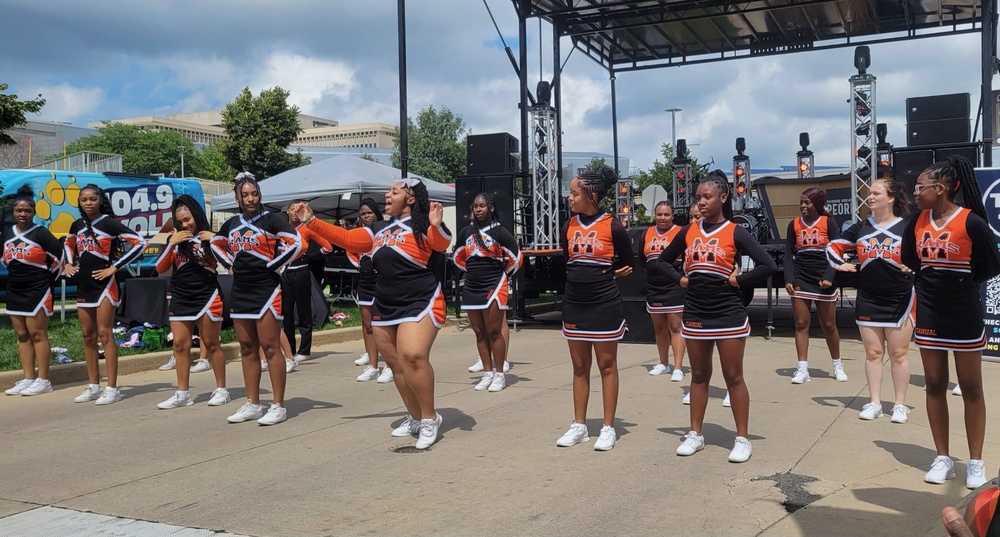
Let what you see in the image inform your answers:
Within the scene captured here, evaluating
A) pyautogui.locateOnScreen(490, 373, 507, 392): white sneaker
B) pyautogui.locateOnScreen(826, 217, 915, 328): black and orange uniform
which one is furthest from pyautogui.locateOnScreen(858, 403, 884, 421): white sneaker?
pyautogui.locateOnScreen(490, 373, 507, 392): white sneaker

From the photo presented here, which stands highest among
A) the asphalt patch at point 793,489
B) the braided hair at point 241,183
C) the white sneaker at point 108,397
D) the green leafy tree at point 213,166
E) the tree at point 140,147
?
the tree at point 140,147

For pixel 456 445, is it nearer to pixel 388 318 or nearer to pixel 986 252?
pixel 388 318

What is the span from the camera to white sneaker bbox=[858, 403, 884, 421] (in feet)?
23.4

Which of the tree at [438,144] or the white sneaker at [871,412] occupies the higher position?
the tree at [438,144]

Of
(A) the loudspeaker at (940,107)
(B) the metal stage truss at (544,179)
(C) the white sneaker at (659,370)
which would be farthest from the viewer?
(B) the metal stage truss at (544,179)

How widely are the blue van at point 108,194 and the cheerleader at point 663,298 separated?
9.51 meters

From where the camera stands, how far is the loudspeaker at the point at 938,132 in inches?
534

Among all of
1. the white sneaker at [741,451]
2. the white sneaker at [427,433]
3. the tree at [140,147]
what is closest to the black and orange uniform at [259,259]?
the white sneaker at [427,433]

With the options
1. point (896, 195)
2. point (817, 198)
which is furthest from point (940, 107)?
point (896, 195)

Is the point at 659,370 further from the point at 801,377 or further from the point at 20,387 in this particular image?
the point at 20,387

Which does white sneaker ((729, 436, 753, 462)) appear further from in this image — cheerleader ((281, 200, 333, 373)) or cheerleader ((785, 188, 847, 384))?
cheerleader ((281, 200, 333, 373))

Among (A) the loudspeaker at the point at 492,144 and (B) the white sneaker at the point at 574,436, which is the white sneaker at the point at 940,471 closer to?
(B) the white sneaker at the point at 574,436

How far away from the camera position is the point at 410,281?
633cm

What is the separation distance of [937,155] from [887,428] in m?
8.09
